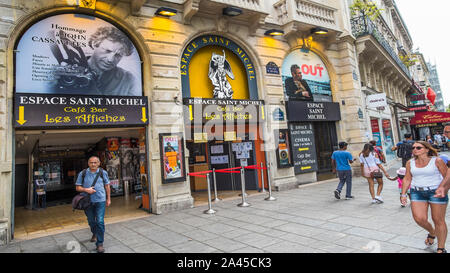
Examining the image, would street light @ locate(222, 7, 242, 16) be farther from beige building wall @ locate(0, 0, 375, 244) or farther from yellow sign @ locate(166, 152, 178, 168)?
yellow sign @ locate(166, 152, 178, 168)

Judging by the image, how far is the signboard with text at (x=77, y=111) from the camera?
653 cm

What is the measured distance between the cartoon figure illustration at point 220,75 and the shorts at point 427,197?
279 inches

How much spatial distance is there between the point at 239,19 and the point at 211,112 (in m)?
4.01

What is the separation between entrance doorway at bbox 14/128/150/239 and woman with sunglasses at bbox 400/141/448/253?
6.69 m

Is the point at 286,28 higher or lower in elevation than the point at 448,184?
higher

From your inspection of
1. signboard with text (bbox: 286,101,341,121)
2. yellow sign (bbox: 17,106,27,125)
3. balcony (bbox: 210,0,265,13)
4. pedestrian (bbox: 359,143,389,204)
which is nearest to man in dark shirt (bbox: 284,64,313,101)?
signboard with text (bbox: 286,101,341,121)

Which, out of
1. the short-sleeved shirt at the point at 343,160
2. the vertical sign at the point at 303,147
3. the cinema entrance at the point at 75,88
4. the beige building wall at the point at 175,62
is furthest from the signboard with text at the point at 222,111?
the short-sleeved shirt at the point at 343,160

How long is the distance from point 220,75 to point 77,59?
4.74 meters

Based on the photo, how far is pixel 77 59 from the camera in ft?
24.9

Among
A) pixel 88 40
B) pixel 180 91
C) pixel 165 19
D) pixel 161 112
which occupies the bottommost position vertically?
pixel 161 112

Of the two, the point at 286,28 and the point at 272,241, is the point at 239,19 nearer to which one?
the point at 286,28

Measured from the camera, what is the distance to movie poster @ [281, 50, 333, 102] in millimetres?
12039

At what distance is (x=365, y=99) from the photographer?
14664 mm
